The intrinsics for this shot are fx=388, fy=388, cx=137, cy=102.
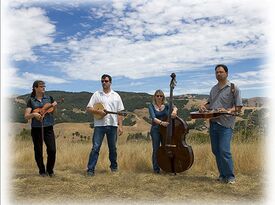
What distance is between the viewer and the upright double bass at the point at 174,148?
6531 mm

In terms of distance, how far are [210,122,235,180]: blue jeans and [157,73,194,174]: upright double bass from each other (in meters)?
0.49

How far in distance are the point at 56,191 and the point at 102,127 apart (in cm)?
154

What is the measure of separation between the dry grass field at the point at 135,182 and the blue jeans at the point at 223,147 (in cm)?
22

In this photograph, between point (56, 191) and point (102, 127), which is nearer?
point (56, 191)

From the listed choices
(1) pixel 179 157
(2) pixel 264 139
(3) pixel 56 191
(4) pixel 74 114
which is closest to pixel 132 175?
(1) pixel 179 157

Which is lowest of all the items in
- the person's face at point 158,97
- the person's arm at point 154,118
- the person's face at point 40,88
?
the person's arm at point 154,118

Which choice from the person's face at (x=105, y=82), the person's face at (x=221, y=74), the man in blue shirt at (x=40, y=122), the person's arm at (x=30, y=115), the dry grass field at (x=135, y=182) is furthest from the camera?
the person's face at (x=105, y=82)

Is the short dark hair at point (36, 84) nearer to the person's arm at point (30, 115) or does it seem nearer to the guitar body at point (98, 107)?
the person's arm at point (30, 115)

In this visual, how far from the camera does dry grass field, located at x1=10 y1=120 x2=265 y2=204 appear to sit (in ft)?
17.6

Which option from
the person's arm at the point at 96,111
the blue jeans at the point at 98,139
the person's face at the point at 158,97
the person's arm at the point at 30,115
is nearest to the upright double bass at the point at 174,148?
the person's face at the point at 158,97

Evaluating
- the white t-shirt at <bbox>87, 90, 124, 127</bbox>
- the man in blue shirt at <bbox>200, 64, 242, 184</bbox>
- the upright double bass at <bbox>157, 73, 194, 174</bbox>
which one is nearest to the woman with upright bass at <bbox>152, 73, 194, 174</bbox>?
the upright double bass at <bbox>157, 73, 194, 174</bbox>

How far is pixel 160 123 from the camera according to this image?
6.70 metres

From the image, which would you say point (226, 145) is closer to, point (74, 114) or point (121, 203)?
point (121, 203)

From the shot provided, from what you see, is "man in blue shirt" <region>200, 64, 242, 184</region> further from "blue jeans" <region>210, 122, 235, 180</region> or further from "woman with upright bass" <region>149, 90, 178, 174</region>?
"woman with upright bass" <region>149, 90, 178, 174</region>
